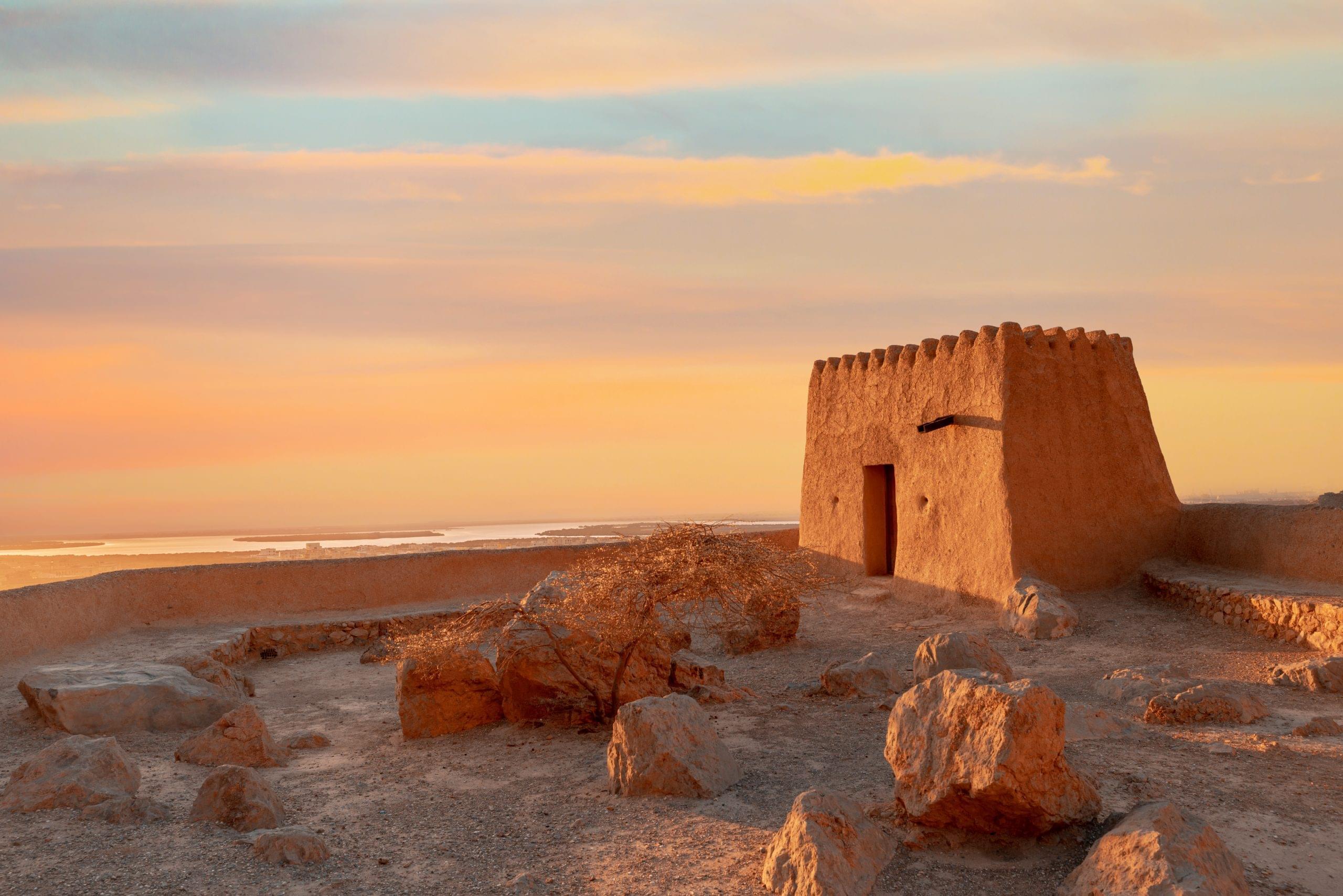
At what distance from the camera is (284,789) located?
26.3 feet

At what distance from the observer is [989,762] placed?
591 centimetres

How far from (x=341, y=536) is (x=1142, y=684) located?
5483 cm

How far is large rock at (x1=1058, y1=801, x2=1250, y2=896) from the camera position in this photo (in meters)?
5.09

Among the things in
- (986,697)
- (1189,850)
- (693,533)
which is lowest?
(1189,850)

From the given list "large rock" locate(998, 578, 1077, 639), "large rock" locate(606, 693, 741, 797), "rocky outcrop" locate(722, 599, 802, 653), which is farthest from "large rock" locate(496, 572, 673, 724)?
"large rock" locate(998, 578, 1077, 639)

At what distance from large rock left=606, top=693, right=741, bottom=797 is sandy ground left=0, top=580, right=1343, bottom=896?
0.13m

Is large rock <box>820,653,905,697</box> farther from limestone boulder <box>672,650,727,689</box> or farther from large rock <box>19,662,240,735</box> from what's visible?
large rock <box>19,662,240,735</box>

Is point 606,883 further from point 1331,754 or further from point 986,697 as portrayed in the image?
point 1331,754

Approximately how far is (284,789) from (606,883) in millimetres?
3417

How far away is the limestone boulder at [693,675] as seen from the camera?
35.0ft

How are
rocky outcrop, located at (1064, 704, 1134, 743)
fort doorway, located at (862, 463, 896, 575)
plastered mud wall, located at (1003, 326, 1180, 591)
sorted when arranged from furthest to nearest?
fort doorway, located at (862, 463, 896, 575)
plastered mud wall, located at (1003, 326, 1180, 591)
rocky outcrop, located at (1064, 704, 1134, 743)

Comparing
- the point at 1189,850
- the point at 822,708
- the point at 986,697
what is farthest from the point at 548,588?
the point at 1189,850

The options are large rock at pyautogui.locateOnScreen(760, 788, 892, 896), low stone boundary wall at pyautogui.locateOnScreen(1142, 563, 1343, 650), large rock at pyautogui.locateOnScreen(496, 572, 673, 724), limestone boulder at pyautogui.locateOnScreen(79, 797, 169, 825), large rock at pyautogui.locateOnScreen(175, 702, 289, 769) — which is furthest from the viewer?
low stone boundary wall at pyautogui.locateOnScreen(1142, 563, 1343, 650)

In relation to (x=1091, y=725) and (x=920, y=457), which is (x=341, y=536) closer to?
(x=920, y=457)
